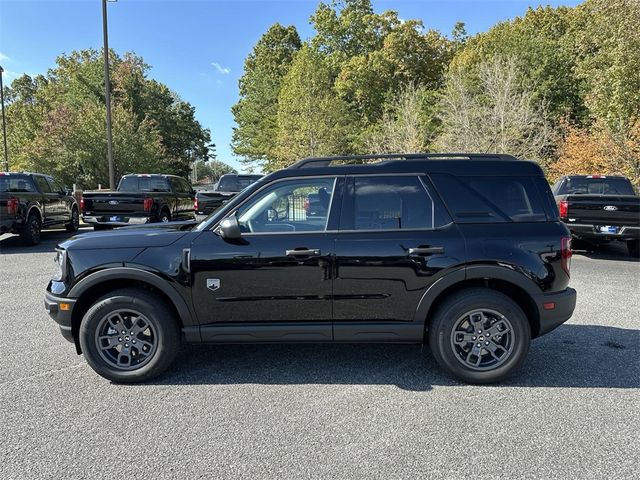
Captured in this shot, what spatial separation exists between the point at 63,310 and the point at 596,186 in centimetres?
1180

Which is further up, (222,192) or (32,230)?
(222,192)

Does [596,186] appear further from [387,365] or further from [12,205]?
[12,205]

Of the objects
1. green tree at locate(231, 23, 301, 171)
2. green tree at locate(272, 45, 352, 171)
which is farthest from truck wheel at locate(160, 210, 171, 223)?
green tree at locate(231, 23, 301, 171)

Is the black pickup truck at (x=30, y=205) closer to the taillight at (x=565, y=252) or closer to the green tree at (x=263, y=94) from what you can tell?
the taillight at (x=565, y=252)

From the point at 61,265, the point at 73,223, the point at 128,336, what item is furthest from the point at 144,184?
the point at 128,336

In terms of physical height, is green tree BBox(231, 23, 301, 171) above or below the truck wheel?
above

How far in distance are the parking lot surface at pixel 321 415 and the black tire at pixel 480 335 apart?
154 millimetres

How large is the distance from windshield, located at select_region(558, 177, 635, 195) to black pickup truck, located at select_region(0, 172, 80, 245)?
1301 cm

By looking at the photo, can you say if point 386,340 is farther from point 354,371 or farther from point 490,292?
point 490,292

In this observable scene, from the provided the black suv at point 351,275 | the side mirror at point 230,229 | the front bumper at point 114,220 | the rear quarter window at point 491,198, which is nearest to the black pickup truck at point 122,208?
the front bumper at point 114,220

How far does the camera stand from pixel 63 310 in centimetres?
386

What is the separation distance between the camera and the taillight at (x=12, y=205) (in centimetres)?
1068

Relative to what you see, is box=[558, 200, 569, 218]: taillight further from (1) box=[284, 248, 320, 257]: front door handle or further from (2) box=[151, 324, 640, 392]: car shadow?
(1) box=[284, 248, 320, 257]: front door handle

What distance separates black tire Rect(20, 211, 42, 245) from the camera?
37.4 feet
